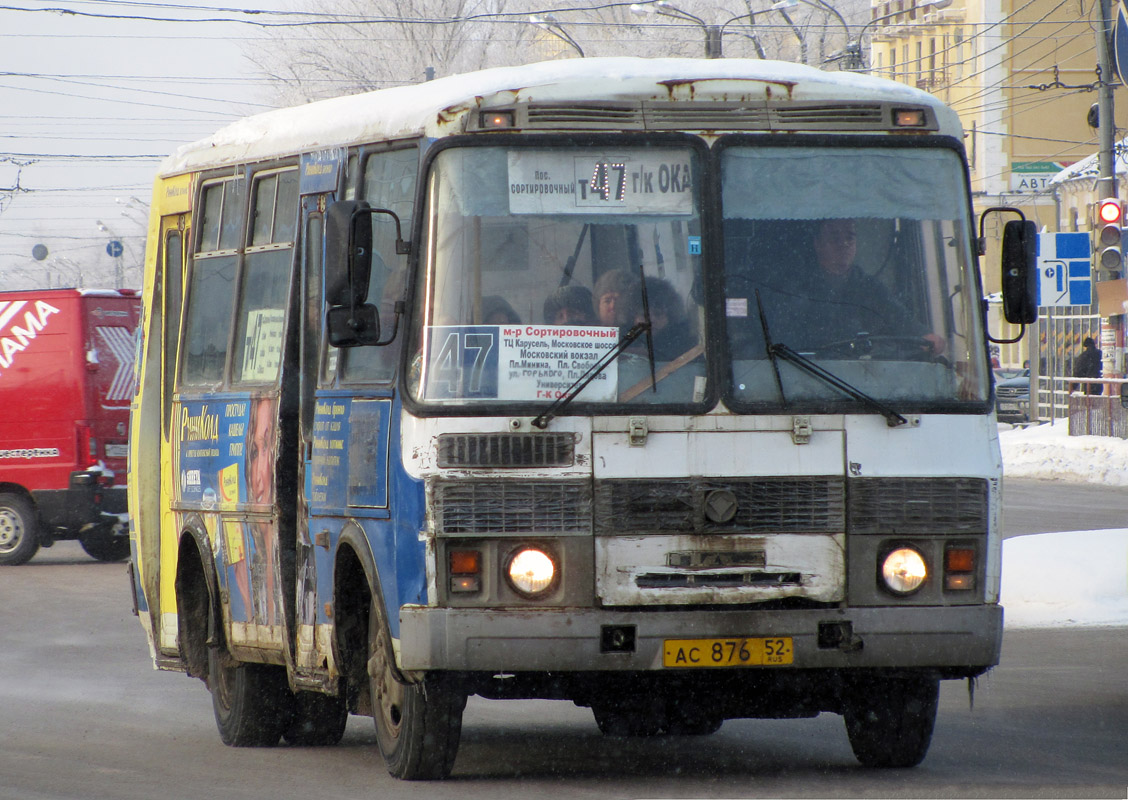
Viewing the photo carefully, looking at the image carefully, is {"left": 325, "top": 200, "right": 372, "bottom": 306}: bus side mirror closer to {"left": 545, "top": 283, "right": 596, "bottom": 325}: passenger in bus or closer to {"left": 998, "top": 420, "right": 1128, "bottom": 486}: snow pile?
{"left": 545, "top": 283, "right": 596, "bottom": 325}: passenger in bus

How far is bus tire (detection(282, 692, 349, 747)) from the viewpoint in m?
9.70

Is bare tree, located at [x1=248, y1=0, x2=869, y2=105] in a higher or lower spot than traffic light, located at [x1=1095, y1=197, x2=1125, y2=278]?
higher

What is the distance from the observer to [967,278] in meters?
7.89

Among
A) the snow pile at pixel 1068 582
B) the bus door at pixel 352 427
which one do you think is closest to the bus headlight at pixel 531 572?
the bus door at pixel 352 427

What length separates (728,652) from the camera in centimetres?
746

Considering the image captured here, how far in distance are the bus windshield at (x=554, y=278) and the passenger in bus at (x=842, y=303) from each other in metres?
0.40

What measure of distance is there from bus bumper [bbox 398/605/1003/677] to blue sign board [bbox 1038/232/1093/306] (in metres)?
18.9

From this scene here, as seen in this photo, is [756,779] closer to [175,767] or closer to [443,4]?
[175,767]

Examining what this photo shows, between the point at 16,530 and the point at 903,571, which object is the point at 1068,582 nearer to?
the point at 903,571

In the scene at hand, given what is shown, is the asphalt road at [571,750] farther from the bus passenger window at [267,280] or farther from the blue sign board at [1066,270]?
the blue sign board at [1066,270]

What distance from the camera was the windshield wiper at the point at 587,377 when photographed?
7434mm

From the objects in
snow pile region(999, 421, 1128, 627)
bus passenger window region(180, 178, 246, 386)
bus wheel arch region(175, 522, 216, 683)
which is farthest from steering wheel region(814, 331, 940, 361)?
snow pile region(999, 421, 1128, 627)

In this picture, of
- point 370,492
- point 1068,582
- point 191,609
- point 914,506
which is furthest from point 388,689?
point 1068,582

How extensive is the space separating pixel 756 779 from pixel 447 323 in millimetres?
2036
